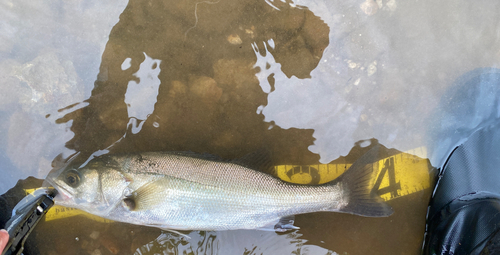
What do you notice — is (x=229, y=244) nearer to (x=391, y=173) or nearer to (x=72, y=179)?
(x=72, y=179)

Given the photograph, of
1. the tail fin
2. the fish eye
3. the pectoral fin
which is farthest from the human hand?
the tail fin

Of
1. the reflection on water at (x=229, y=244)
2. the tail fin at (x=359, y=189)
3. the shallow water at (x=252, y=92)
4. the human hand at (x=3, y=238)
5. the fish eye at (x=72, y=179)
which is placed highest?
the shallow water at (x=252, y=92)

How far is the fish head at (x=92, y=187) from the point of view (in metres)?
Answer: 2.32

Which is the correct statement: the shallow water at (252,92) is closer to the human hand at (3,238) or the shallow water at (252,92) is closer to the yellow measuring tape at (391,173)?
the yellow measuring tape at (391,173)

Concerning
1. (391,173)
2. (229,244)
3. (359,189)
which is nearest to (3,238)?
(229,244)

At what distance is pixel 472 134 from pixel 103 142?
390 centimetres

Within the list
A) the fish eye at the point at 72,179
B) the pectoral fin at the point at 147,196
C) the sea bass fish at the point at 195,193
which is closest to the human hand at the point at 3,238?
the sea bass fish at the point at 195,193

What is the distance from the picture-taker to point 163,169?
235cm

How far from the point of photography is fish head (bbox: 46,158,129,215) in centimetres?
232

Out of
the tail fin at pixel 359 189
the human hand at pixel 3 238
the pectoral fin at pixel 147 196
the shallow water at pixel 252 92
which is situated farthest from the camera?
the shallow water at pixel 252 92

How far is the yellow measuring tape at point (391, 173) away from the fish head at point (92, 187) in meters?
1.56

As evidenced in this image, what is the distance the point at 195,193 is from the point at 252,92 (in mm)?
1193

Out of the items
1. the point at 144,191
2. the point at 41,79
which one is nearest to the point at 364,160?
the point at 144,191

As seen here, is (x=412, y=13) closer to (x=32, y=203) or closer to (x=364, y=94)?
(x=364, y=94)
